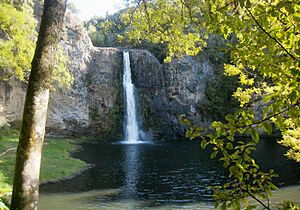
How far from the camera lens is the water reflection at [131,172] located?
634 inches

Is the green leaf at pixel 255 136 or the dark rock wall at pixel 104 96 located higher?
the dark rock wall at pixel 104 96

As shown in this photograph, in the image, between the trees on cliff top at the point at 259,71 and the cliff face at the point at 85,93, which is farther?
the cliff face at the point at 85,93

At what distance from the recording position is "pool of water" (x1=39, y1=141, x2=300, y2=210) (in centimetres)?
1453

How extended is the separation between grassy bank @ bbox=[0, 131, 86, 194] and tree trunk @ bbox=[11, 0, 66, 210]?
9.97m

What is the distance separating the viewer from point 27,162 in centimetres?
445

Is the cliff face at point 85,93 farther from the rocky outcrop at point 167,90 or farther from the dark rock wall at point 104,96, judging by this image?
the rocky outcrop at point 167,90

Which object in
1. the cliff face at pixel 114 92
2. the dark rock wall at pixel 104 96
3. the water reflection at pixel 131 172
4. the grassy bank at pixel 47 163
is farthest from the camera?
the dark rock wall at pixel 104 96

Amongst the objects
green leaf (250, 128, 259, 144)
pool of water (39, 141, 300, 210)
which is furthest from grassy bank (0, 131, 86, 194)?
green leaf (250, 128, 259, 144)

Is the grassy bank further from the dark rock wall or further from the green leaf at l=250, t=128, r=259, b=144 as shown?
the green leaf at l=250, t=128, r=259, b=144

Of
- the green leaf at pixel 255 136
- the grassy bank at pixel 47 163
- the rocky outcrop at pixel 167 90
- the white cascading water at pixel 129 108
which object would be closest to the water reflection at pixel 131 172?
the grassy bank at pixel 47 163

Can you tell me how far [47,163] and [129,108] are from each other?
21.5 m

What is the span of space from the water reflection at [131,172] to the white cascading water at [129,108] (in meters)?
10.1

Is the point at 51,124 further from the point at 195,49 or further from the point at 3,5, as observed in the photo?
the point at 195,49

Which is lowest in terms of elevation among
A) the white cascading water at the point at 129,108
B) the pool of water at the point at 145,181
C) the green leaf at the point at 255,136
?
the pool of water at the point at 145,181
